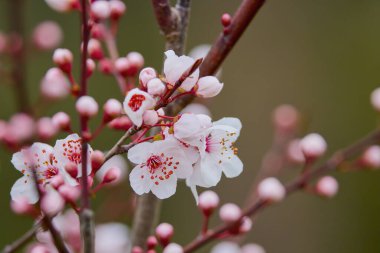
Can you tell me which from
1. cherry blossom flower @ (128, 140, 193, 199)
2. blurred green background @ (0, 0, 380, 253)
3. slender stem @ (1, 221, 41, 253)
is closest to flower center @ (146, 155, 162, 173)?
cherry blossom flower @ (128, 140, 193, 199)

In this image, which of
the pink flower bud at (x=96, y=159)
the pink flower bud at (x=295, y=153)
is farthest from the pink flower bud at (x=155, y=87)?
the pink flower bud at (x=295, y=153)

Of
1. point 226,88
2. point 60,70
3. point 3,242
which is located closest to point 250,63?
point 226,88

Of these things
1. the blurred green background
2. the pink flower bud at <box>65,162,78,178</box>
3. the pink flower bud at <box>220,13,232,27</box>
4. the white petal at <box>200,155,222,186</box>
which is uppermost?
the pink flower bud at <box>220,13,232,27</box>

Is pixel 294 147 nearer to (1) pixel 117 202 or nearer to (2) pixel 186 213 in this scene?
(1) pixel 117 202

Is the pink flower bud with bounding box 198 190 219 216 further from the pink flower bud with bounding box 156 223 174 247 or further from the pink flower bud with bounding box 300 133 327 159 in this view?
the pink flower bud with bounding box 300 133 327 159

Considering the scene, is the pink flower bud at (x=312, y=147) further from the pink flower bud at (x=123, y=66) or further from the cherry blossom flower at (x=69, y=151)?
the cherry blossom flower at (x=69, y=151)

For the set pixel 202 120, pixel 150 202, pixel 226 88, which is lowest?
pixel 226 88

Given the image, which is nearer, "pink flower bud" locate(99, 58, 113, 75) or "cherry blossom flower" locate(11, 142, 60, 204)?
"cherry blossom flower" locate(11, 142, 60, 204)

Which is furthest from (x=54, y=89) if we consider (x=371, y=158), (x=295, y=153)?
(x=295, y=153)
